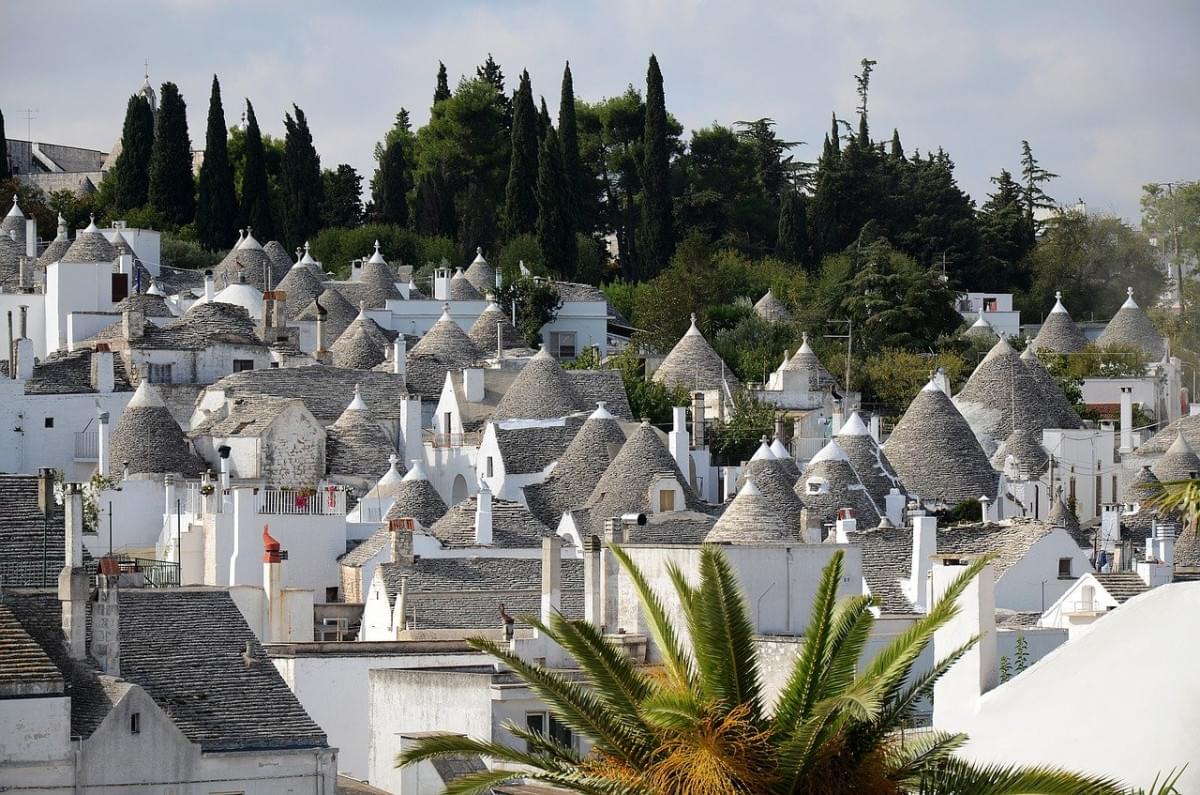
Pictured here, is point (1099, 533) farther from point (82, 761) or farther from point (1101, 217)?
point (1101, 217)

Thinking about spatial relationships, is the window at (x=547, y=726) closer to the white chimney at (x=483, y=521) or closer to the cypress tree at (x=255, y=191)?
the white chimney at (x=483, y=521)

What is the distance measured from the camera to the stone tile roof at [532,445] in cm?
5409

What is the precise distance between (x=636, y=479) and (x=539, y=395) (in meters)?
6.98

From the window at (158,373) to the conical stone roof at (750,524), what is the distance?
21.7 metres

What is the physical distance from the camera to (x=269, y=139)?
9538cm

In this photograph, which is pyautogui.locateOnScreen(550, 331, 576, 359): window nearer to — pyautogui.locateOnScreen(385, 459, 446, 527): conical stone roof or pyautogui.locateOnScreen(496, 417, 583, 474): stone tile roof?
pyautogui.locateOnScreen(496, 417, 583, 474): stone tile roof

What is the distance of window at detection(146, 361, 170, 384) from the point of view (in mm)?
59812

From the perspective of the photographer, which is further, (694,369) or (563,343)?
(563,343)

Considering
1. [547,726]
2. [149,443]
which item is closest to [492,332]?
[149,443]

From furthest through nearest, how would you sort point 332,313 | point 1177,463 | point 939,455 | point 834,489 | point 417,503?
point 332,313, point 1177,463, point 939,455, point 834,489, point 417,503

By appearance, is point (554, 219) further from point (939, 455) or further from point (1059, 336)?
point (939, 455)

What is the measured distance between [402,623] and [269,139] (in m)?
60.5

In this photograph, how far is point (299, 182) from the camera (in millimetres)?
83938

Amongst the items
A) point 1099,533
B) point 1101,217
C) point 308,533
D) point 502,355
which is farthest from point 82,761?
point 1101,217
